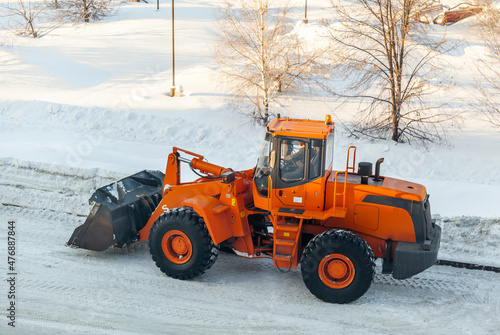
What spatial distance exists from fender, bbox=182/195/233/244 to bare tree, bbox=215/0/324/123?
9372 mm

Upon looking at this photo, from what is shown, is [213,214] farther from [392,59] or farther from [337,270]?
[392,59]

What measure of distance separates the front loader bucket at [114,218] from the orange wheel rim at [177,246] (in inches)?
31.9

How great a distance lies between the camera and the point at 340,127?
17.2 metres

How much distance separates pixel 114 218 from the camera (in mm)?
8195

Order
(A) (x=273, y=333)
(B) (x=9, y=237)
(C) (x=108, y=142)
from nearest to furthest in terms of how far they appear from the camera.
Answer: (A) (x=273, y=333)
(B) (x=9, y=237)
(C) (x=108, y=142)

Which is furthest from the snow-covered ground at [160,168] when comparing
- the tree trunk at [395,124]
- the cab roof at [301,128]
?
the cab roof at [301,128]

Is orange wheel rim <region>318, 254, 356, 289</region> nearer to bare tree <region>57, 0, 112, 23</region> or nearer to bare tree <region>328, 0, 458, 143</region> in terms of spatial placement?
bare tree <region>328, 0, 458, 143</region>

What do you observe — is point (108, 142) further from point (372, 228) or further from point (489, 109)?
point (489, 109)

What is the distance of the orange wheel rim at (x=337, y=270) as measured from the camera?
23.5 feet

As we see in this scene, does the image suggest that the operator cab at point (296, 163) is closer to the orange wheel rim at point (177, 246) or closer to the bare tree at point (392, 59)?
the orange wheel rim at point (177, 246)

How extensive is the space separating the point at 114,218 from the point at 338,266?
135 inches

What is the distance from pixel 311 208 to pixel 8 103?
13.0 meters

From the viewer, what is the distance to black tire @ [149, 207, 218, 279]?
25.3ft

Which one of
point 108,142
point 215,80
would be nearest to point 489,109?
point 215,80
